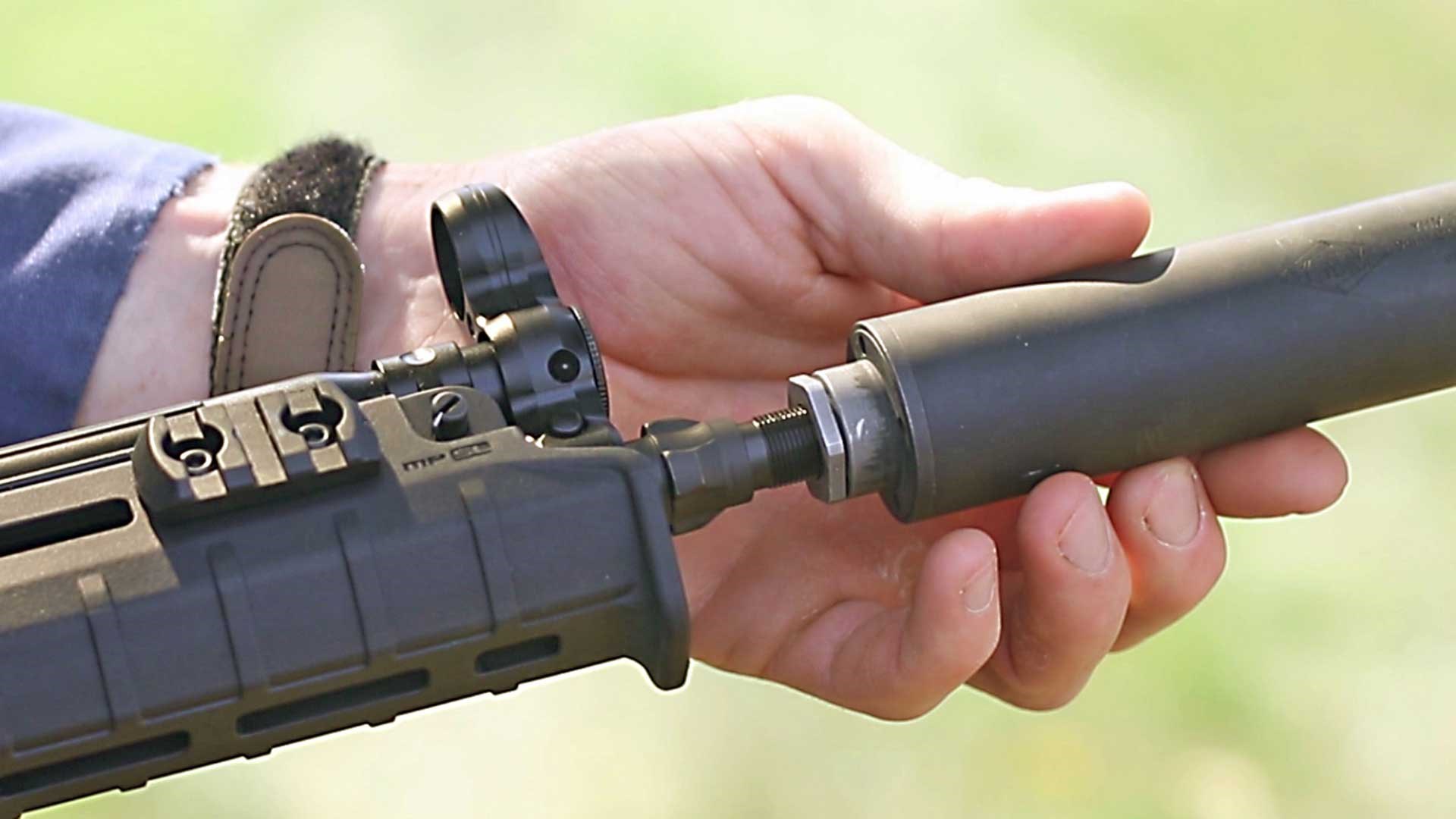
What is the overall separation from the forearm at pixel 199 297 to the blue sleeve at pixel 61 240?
0.04 ft

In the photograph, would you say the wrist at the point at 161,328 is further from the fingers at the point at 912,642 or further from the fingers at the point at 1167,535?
the fingers at the point at 1167,535

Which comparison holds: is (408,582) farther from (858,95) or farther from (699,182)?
(858,95)

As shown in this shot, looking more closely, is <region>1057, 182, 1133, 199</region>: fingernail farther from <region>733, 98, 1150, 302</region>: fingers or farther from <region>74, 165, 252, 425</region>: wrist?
<region>74, 165, 252, 425</region>: wrist

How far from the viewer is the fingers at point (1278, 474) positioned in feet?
2.90

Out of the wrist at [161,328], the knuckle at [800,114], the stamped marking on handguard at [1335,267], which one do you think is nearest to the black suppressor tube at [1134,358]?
the stamped marking on handguard at [1335,267]

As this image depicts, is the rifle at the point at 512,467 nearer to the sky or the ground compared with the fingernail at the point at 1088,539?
nearer to the sky

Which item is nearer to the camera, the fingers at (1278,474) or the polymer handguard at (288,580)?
the polymer handguard at (288,580)

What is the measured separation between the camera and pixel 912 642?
2.96 feet

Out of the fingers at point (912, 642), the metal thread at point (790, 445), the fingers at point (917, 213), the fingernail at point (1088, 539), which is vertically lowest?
the fingers at point (912, 642)

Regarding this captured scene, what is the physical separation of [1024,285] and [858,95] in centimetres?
101

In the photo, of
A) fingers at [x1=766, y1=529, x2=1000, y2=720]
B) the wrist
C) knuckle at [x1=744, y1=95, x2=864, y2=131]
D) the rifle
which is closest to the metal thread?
the rifle

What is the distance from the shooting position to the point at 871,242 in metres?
1.00

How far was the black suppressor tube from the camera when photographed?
0.78 meters

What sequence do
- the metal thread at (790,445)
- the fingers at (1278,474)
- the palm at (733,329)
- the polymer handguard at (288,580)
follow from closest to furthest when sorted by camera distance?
the polymer handguard at (288,580)
the metal thread at (790,445)
the fingers at (1278,474)
the palm at (733,329)
